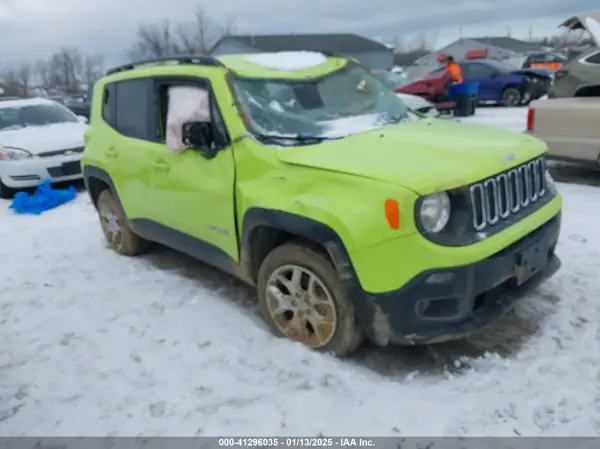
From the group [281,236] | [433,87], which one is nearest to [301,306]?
[281,236]

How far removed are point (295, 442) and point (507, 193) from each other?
6.13ft

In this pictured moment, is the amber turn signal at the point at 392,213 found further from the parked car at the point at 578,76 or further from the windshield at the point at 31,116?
the windshield at the point at 31,116

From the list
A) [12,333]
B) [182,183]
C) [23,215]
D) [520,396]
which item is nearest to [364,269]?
[520,396]

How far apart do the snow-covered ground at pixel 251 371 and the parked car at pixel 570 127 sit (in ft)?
7.68

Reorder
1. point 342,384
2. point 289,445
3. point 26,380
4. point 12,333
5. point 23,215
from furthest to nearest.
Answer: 1. point 23,215
2. point 12,333
3. point 26,380
4. point 342,384
5. point 289,445

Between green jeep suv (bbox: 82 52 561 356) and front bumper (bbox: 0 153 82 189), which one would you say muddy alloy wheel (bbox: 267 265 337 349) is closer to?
green jeep suv (bbox: 82 52 561 356)

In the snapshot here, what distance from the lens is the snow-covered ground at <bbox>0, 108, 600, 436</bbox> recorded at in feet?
9.50

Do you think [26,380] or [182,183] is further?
[182,183]

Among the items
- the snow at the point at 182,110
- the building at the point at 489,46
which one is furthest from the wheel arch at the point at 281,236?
the building at the point at 489,46

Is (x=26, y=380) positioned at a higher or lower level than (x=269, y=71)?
lower

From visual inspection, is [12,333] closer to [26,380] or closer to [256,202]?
[26,380]

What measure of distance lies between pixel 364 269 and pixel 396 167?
582 millimetres

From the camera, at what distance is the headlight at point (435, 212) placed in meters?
2.88

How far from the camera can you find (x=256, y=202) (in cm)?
347
